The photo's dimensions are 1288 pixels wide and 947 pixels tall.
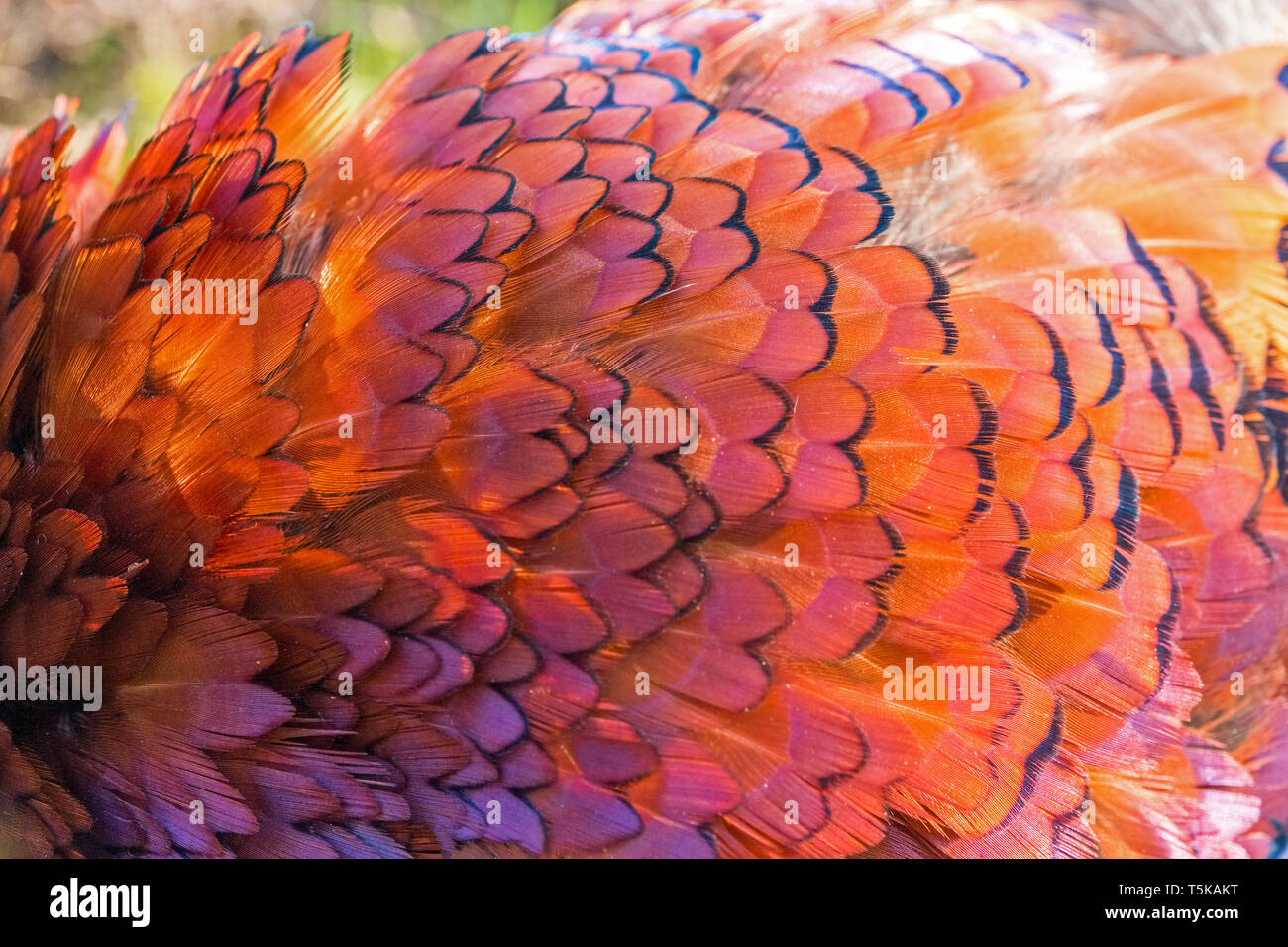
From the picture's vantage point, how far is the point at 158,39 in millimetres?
2604

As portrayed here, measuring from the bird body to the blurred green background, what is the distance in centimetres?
145

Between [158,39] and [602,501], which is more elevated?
[158,39]

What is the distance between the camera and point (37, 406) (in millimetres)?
1165

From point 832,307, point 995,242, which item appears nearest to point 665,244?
point 832,307

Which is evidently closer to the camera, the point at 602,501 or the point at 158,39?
the point at 602,501

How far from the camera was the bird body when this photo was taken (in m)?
1.13

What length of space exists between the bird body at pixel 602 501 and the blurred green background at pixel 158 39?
4.76 ft

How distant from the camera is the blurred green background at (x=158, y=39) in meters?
2.54

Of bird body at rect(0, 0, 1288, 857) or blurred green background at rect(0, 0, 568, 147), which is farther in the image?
blurred green background at rect(0, 0, 568, 147)

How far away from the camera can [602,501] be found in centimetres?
112

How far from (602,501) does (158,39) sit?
2.21 m

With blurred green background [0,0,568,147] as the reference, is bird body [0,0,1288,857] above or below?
below

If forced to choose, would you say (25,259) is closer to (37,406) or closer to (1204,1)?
(37,406)

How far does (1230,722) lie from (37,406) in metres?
1.54
